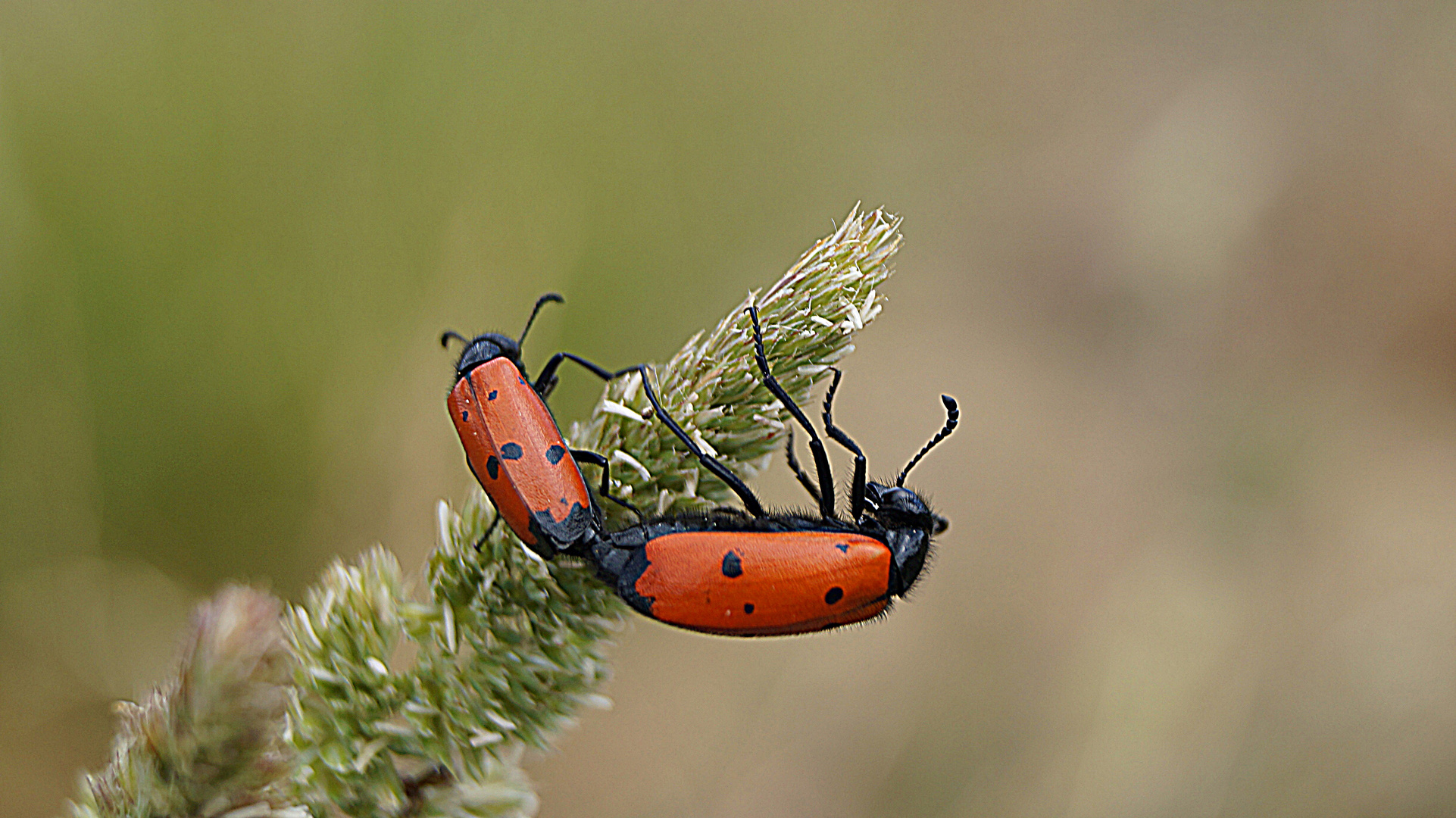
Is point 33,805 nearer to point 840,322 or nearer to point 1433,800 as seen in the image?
point 840,322

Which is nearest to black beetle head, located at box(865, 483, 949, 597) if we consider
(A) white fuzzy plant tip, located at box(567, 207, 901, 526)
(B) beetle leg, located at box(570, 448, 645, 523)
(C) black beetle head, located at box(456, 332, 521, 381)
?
(A) white fuzzy plant tip, located at box(567, 207, 901, 526)

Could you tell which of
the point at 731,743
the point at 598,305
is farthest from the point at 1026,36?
the point at 731,743

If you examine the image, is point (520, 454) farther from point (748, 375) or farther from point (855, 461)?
point (855, 461)

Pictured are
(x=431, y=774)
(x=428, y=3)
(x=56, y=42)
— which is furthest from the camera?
(x=428, y=3)

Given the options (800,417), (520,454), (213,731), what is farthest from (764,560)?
(213,731)

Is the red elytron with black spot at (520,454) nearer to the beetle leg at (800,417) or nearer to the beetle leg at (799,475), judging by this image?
the beetle leg at (800,417)

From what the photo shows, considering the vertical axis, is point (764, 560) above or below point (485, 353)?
below
